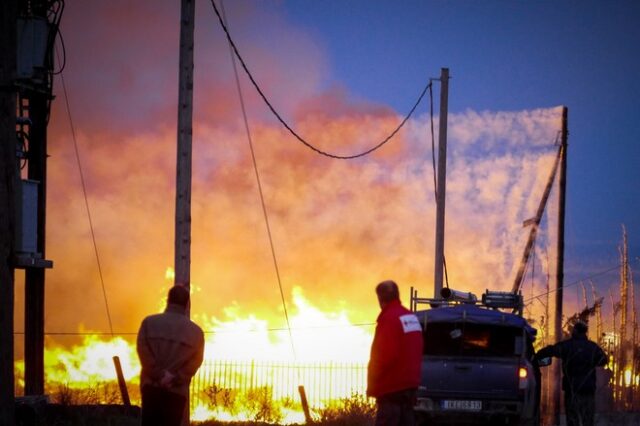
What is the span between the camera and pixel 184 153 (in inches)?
671

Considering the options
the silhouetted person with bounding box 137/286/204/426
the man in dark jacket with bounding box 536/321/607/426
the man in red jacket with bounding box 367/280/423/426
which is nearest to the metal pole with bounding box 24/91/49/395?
the man in dark jacket with bounding box 536/321/607/426

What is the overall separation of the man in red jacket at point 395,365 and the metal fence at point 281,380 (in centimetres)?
1434

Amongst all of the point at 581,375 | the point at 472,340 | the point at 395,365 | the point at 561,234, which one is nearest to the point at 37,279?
the point at 472,340

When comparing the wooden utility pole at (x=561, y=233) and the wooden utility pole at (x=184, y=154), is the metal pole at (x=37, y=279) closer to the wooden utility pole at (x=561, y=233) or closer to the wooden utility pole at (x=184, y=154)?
the wooden utility pole at (x=184, y=154)

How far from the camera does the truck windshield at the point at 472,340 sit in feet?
A: 64.6

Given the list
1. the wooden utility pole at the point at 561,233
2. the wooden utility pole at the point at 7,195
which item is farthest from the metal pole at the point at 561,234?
the wooden utility pole at the point at 7,195

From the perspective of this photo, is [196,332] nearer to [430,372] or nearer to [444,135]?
[430,372]

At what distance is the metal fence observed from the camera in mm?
26328

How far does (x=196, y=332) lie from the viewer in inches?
454

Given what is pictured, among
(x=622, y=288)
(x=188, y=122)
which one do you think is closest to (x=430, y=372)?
(x=188, y=122)

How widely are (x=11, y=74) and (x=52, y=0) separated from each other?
7.89 meters

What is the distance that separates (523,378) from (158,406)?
9.23 meters

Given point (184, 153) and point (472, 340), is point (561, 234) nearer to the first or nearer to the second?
point (472, 340)

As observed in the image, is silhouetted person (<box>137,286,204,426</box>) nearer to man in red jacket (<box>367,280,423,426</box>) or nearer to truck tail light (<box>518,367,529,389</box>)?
man in red jacket (<box>367,280,423,426</box>)
